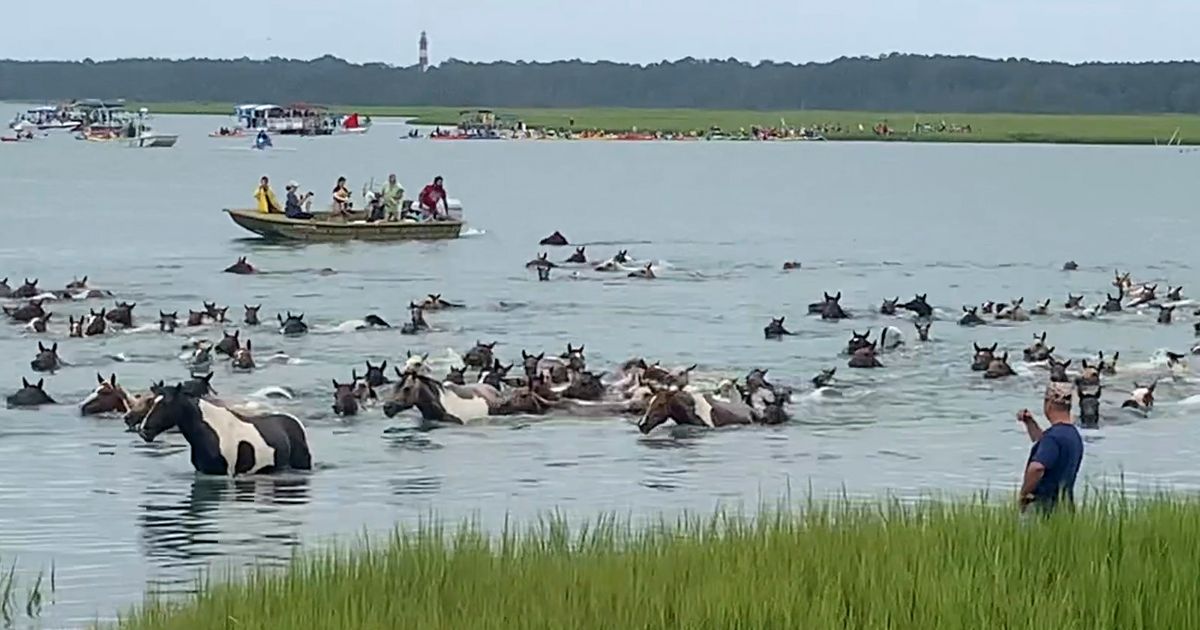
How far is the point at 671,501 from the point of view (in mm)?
20734

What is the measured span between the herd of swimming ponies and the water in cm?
35

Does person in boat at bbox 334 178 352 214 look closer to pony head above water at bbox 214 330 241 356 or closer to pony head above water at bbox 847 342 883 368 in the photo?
pony head above water at bbox 214 330 241 356

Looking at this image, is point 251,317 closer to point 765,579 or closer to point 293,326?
point 293,326

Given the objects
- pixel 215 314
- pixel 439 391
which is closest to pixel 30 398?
pixel 439 391

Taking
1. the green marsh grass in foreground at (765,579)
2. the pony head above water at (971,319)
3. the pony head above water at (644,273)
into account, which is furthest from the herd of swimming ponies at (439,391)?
the pony head above water at (644,273)

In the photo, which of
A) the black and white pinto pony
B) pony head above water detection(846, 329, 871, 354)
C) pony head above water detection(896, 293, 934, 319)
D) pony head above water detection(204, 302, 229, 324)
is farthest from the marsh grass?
pony head above water detection(896, 293, 934, 319)

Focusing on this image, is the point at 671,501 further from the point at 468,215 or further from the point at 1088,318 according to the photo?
the point at 468,215

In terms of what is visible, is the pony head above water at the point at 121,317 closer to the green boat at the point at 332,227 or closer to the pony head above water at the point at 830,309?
the pony head above water at the point at 830,309

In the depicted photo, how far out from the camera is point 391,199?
56531 mm

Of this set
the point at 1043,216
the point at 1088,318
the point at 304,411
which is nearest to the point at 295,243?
the point at 1088,318

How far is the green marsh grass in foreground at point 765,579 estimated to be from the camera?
34.5 feet

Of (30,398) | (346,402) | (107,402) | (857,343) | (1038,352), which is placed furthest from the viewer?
(857,343)

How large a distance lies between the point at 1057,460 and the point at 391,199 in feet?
144

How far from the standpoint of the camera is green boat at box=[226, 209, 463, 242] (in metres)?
55.9
